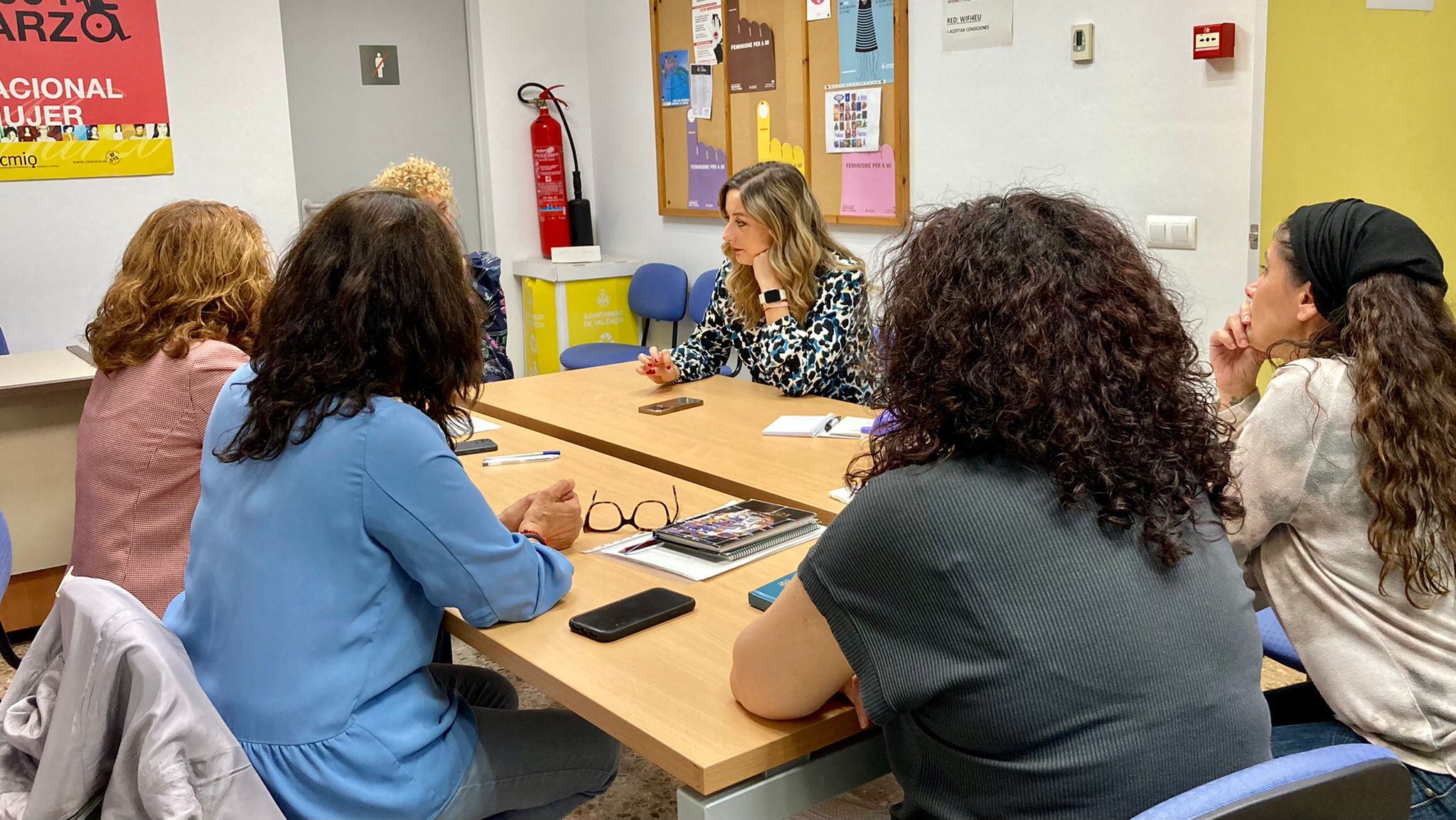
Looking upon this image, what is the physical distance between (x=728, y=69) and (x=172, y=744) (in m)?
4.50

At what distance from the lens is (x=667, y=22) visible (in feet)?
18.6

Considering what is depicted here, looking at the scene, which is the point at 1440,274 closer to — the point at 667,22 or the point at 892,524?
the point at 892,524

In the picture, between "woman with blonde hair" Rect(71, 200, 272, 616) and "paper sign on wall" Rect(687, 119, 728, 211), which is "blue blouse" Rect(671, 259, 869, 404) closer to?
"woman with blonde hair" Rect(71, 200, 272, 616)

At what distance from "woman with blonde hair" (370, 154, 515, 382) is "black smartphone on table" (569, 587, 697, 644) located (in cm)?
196

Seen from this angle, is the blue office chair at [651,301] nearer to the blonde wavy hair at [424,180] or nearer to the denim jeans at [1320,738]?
the blonde wavy hair at [424,180]

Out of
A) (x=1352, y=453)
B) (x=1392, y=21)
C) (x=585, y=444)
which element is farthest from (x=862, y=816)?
(x=1392, y=21)

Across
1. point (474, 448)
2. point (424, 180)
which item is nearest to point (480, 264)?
point (424, 180)

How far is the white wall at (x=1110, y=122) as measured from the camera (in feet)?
11.7

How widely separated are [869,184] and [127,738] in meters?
3.88

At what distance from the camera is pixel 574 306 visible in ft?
19.5

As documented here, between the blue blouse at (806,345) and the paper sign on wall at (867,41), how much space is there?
1.50 metres

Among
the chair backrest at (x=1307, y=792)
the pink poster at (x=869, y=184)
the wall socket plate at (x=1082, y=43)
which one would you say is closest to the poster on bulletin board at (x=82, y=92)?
the pink poster at (x=869, y=184)

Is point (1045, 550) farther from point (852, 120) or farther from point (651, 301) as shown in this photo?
point (651, 301)

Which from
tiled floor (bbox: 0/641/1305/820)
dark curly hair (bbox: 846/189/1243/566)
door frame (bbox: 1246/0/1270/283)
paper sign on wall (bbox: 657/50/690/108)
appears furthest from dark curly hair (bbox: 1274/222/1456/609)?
paper sign on wall (bbox: 657/50/690/108)
